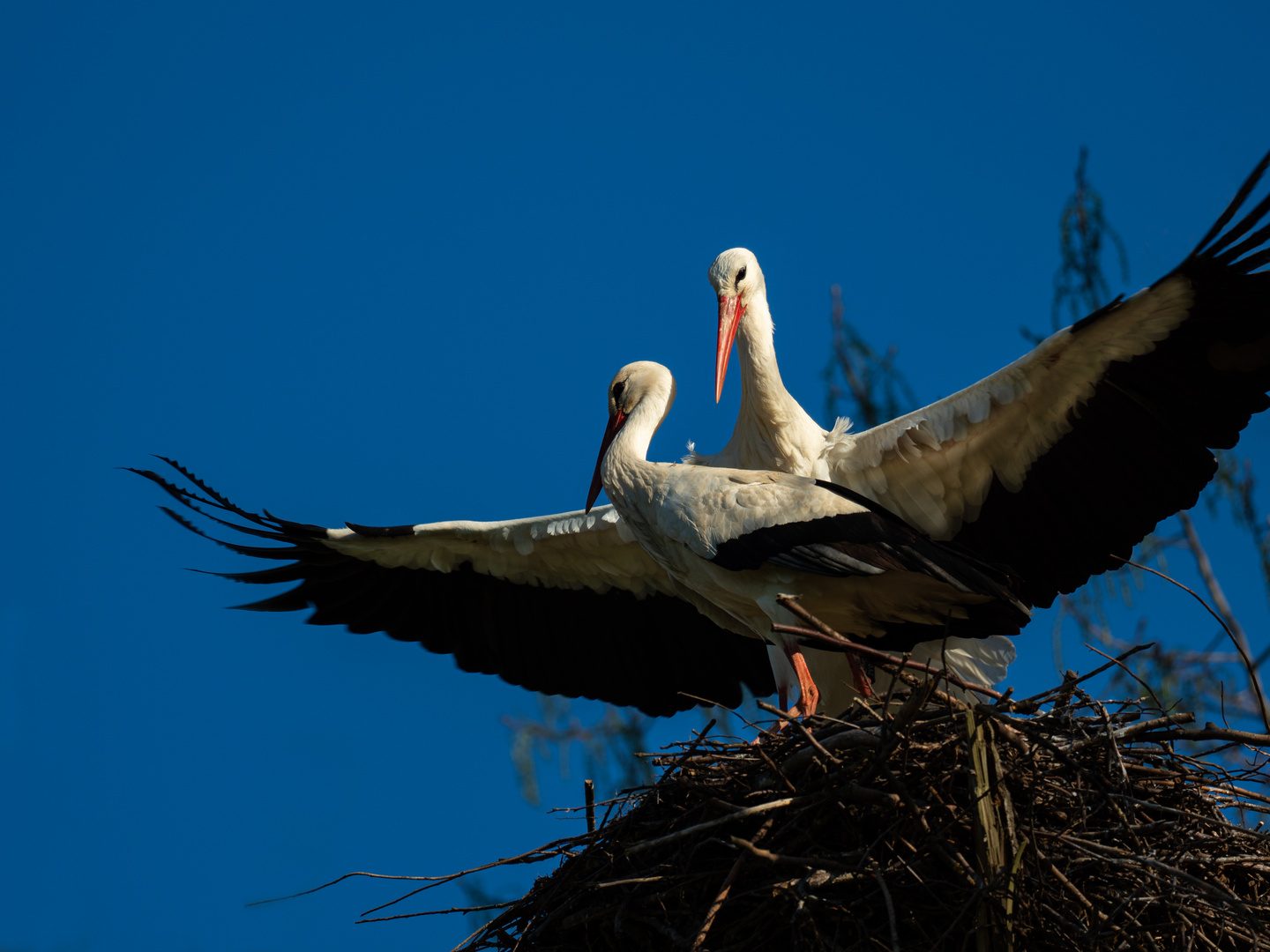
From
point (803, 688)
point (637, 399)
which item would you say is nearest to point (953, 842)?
point (803, 688)

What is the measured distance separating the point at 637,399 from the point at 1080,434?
64.4 inches

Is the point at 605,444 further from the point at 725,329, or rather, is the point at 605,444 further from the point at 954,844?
the point at 954,844

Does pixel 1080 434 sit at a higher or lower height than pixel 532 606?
lower

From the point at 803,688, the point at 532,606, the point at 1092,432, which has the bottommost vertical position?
the point at 803,688

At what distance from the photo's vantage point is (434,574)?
210 inches

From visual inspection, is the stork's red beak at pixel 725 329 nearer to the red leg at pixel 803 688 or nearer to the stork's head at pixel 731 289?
the stork's head at pixel 731 289

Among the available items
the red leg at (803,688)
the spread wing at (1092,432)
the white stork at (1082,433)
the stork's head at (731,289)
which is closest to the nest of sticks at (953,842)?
the red leg at (803,688)

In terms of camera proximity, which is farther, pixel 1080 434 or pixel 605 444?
pixel 605 444

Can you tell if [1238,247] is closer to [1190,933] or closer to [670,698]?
[1190,933]

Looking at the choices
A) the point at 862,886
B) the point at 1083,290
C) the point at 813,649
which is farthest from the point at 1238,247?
the point at 1083,290

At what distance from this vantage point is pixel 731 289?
16.2 ft

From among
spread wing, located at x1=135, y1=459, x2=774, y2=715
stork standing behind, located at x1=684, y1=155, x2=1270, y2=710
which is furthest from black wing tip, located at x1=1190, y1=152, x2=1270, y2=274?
spread wing, located at x1=135, y1=459, x2=774, y2=715

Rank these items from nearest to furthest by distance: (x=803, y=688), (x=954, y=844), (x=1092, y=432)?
(x=954, y=844) < (x=803, y=688) < (x=1092, y=432)

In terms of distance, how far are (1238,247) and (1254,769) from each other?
1.60 meters
